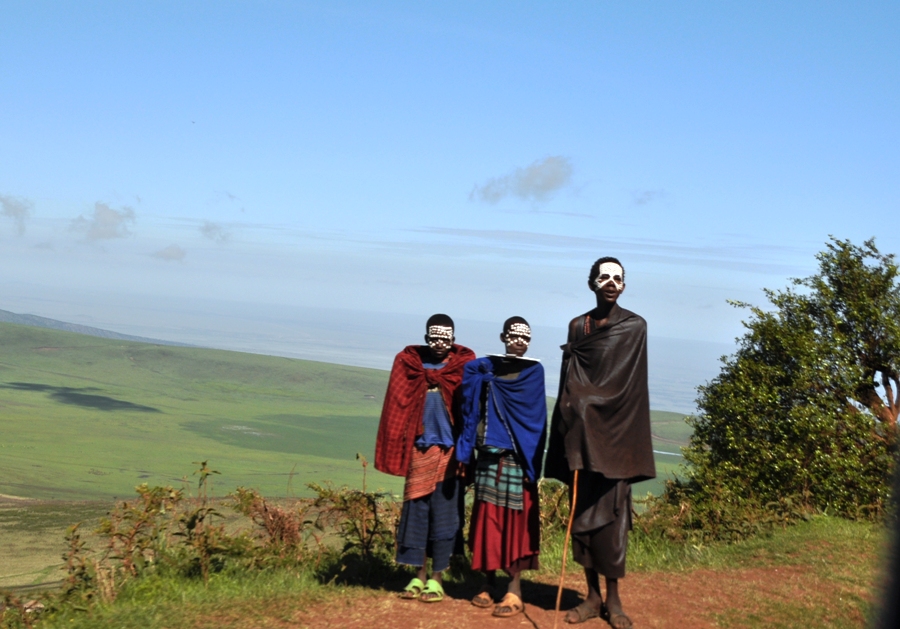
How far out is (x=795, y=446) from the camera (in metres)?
11.0

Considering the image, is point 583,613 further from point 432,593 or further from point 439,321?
point 439,321

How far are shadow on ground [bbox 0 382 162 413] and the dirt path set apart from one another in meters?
43.3

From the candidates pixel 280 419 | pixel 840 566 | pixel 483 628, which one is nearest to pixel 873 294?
pixel 840 566

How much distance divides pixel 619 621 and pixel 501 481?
1227 millimetres

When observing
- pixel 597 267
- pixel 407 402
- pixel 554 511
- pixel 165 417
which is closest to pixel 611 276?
pixel 597 267

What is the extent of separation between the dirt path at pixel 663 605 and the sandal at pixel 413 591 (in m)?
0.08

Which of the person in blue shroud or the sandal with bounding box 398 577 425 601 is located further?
the sandal with bounding box 398 577 425 601

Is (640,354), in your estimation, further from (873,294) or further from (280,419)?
(280,419)

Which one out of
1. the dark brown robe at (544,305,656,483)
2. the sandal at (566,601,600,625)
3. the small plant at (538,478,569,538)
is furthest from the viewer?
the small plant at (538,478,569,538)

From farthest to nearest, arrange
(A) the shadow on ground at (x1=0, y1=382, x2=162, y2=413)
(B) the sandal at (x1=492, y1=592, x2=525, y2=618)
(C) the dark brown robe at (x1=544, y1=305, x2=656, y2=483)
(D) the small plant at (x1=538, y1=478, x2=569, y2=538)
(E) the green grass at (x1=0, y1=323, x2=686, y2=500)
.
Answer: (A) the shadow on ground at (x1=0, y1=382, x2=162, y2=413) → (E) the green grass at (x1=0, y1=323, x2=686, y2=500) → (D) the small plant at (x1=538, y1=478, x2=569, y2=538) → (B) the sandal at (x1=492, y1=592, x2=525, y2=618) → (C) the dark brown robe at (x1=544, y1=305, x2=656, y2=483)

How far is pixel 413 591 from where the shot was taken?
6.98 m

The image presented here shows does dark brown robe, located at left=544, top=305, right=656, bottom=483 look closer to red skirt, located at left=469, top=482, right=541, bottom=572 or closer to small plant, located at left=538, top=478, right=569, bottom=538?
red skirt, located at left=469, top=482, right=541, bottom=572

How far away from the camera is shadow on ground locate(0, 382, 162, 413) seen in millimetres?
47844

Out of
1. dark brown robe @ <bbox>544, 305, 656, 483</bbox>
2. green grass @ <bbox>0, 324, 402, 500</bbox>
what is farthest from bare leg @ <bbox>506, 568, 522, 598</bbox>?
green grass @ <bbox>0, 324, 402, 500</bbox>
